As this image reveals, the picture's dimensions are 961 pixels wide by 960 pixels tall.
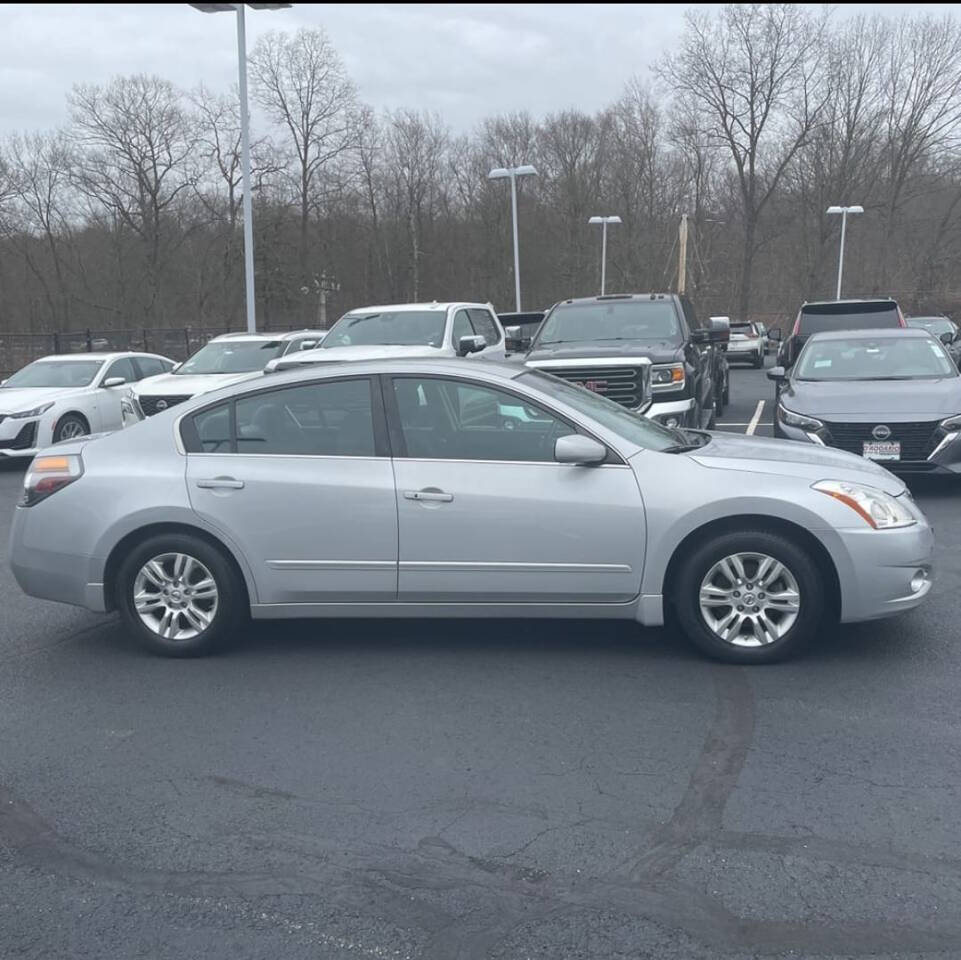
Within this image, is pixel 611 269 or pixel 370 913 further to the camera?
pixel 611 269

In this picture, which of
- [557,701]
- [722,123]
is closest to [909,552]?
[557,701]

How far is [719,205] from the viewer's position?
5925 cm

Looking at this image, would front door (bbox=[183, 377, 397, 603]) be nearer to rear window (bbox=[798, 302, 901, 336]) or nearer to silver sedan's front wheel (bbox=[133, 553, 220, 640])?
silver sedan's front wheel (bbox=[133, 553, 220, 640])

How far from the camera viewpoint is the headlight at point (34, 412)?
14383 millimetres

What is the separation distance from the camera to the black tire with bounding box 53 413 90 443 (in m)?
14.7

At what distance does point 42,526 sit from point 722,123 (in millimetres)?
51601

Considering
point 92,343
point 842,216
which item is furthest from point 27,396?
point 842,216

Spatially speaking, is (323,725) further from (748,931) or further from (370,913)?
(748,931)

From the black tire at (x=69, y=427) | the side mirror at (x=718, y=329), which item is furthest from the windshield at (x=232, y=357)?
the side mirror at (x=718, y=329)

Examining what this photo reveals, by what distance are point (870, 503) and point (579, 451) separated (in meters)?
1.49

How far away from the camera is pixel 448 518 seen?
5684 millimetres

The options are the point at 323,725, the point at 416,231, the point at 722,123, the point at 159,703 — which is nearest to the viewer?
the point at 323,725

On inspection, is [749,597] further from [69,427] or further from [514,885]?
[69,427]

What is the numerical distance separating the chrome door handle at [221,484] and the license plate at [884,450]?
6.33m
